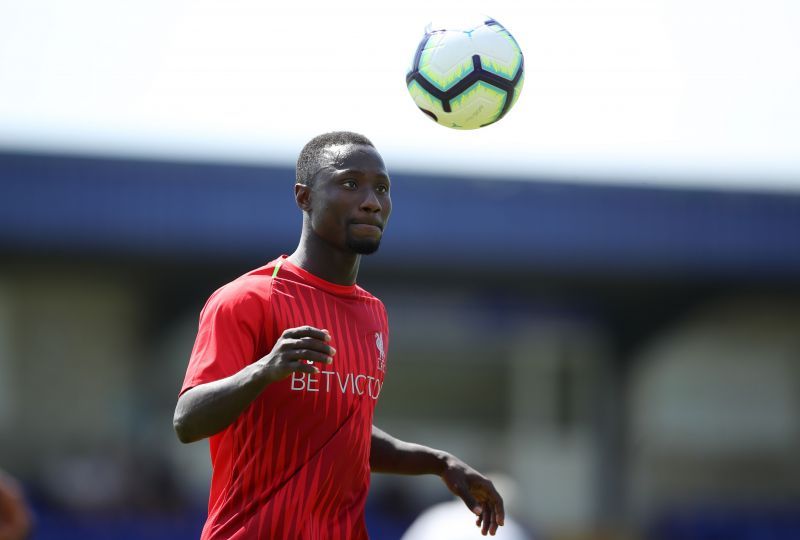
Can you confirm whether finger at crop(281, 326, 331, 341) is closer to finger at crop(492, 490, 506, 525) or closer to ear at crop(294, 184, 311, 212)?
ear at crop(294, 184, 311, 212)

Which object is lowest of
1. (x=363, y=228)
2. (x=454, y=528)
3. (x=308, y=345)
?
(x=454, y=528)

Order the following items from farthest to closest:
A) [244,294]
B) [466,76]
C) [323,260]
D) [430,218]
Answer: [430,218], [466,76], [323,260], [244,294]

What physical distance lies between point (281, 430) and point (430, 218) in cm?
1420

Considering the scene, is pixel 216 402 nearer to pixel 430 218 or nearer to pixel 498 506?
pixel 498 506

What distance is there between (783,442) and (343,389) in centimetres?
2361

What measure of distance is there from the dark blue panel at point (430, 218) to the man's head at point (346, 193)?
1322 cm

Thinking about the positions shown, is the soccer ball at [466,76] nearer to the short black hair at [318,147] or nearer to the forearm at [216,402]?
the short black hair at [318,147]

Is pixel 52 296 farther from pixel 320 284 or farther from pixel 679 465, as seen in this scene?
pixel 320 284

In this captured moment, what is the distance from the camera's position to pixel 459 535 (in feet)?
32.3

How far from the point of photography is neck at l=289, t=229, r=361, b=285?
5.61 metres

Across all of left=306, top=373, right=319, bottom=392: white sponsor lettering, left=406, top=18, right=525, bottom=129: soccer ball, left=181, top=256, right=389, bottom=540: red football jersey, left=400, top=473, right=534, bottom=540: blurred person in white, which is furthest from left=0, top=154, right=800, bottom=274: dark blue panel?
left=306, top=373, right=319, bottom=392: white sponsor lettering

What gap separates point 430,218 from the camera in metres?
19.3

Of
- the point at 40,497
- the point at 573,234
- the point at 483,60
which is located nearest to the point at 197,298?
the point at 40,497

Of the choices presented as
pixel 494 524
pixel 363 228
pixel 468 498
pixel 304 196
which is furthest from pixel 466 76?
pixel 494 524
